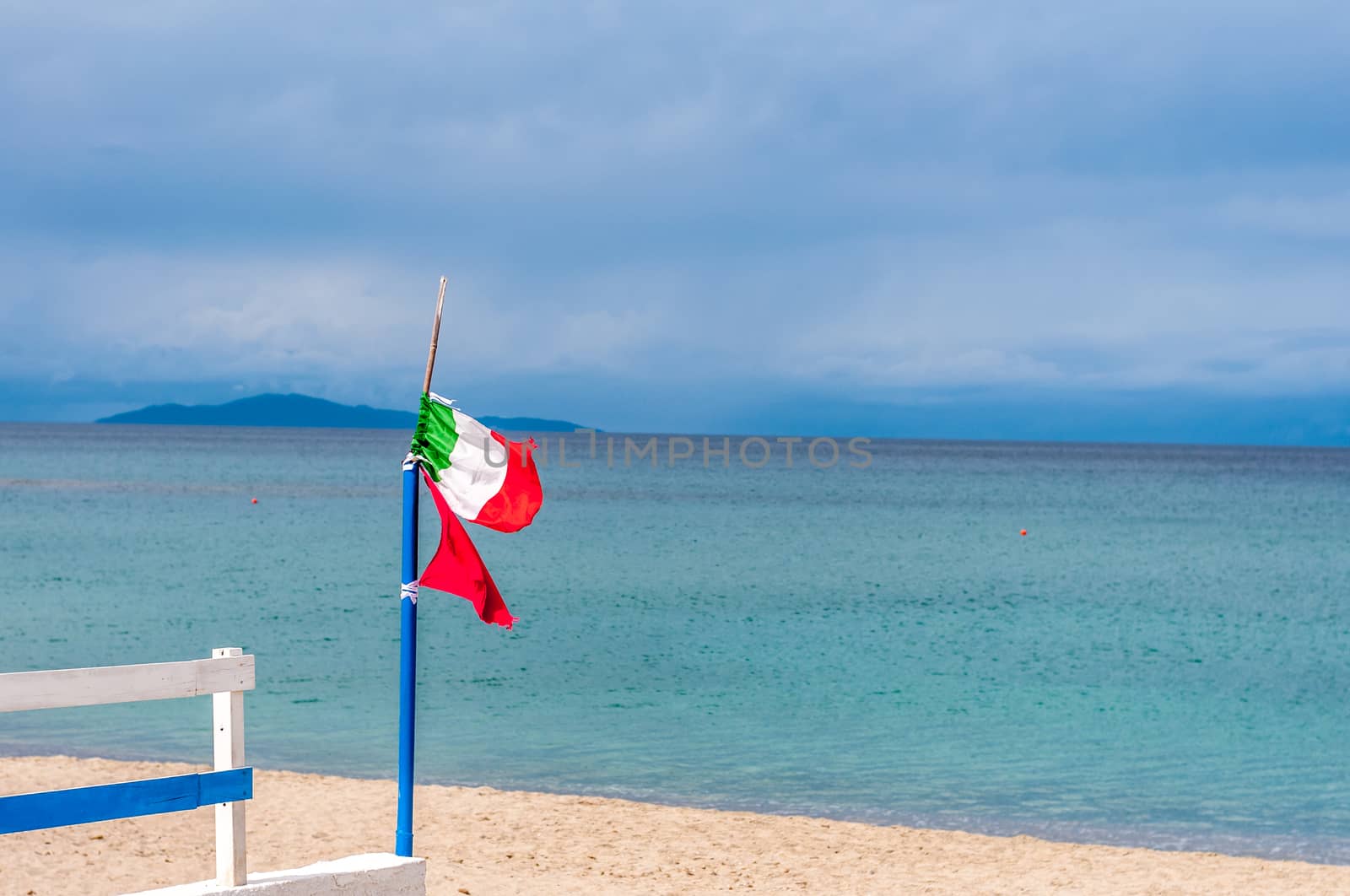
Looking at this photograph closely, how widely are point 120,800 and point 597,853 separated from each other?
6.31 m

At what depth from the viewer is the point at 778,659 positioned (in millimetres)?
23969

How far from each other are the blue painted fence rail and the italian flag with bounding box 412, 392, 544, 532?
2015mm

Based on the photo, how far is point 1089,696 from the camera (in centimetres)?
2116

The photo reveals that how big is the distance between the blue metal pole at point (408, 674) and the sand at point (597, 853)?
2.95 meters

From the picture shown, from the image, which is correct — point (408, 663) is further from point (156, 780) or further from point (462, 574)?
point (156, 780)

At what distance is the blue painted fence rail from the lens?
5.21 metres

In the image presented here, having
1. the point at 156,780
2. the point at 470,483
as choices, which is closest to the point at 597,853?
the point at 470,483

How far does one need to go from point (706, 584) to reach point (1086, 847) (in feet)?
79.2

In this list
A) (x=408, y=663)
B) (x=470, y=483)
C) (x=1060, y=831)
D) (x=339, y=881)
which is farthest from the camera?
(x=1060, y=831)

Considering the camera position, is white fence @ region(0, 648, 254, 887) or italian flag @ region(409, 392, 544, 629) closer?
white fence @ region(0, 648, 254, 887)

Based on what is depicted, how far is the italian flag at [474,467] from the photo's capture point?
7.29m

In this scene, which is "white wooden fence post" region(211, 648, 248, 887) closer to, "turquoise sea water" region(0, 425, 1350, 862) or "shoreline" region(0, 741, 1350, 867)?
"shoreline" region(0, 741, 1350, 867)

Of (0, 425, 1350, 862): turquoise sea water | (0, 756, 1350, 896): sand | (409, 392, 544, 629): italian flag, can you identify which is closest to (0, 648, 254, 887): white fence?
(409, 392, 544, 629): italian flag

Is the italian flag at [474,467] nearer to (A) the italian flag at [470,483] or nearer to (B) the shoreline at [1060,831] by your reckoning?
(A) the italian flag at [470,483]
